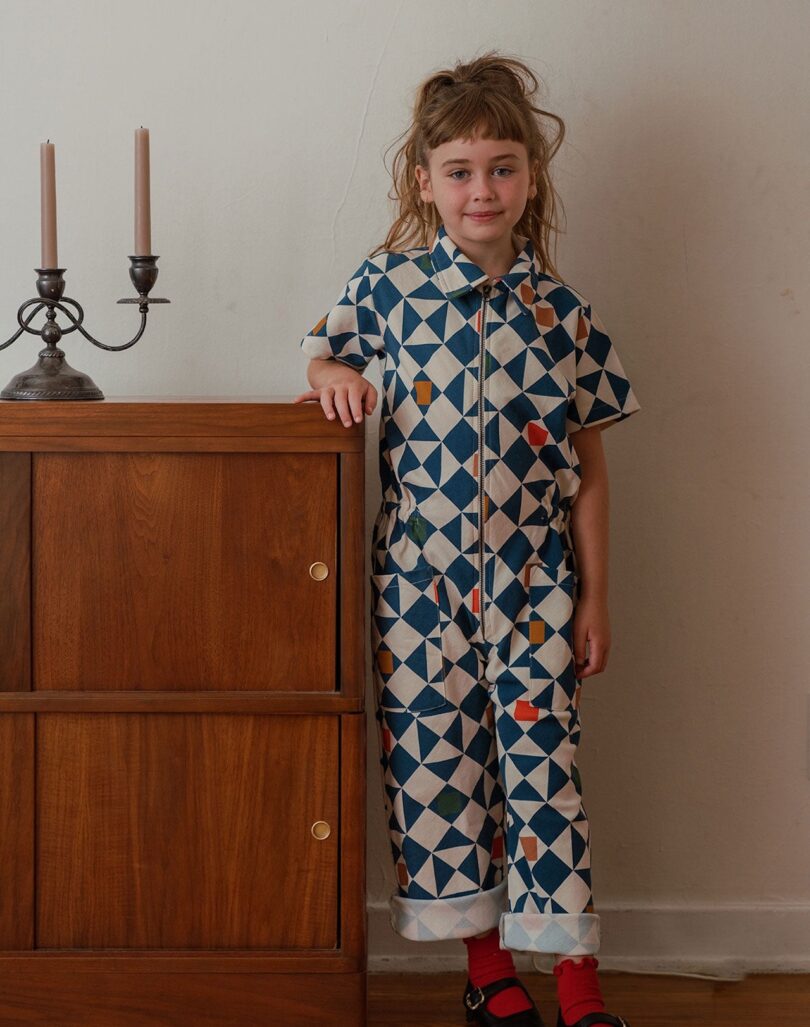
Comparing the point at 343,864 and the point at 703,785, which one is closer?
the point at 343,864

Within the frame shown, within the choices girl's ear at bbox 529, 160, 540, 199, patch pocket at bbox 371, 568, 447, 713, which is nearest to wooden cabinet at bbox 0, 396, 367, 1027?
patch pocket at bbox 371, 568, 447, 713

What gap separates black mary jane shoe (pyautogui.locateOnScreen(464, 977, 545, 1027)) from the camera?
1.66 meters

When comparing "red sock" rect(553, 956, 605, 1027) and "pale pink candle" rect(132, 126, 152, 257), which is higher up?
"pale pink candle" rect(132, 126, 152, 257)

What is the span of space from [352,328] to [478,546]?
14.0 inches

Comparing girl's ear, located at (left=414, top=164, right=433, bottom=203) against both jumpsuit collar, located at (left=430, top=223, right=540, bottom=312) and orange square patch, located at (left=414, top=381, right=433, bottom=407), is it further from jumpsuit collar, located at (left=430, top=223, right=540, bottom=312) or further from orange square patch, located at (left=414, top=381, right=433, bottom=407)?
orange square patch, located at (left=414, top=381, right=433, bottom=407)

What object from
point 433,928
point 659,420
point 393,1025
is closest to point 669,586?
point 659,420

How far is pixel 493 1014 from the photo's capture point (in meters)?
1.67

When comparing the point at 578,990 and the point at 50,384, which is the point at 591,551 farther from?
the point at 50,384

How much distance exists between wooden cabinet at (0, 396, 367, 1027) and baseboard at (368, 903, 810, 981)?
48 cm

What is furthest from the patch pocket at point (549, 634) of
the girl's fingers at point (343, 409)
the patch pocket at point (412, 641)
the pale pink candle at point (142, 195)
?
the pale pink candle at point (142, 195)

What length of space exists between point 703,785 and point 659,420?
63 cm

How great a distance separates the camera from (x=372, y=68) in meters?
1.84

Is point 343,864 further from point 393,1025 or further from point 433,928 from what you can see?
point 393,1025

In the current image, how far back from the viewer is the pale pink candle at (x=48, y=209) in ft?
5.13
